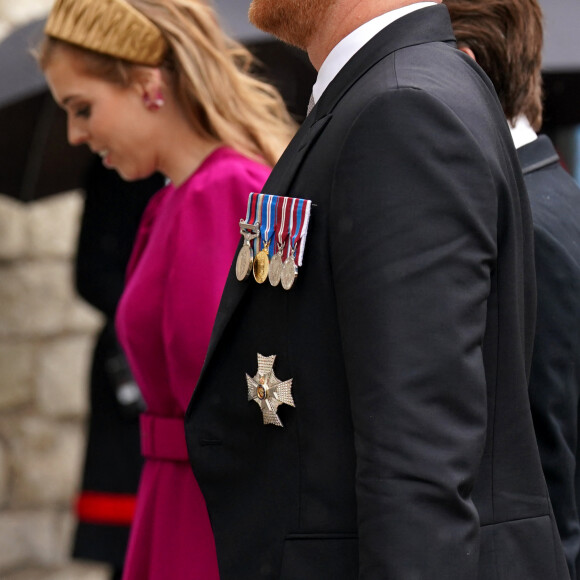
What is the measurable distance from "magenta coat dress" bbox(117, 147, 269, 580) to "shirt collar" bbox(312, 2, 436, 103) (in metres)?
0.77

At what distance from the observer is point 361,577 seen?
125 centimetres

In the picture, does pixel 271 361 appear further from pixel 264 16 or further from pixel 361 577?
pixel 264 16

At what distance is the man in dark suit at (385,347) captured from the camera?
4.02 feet

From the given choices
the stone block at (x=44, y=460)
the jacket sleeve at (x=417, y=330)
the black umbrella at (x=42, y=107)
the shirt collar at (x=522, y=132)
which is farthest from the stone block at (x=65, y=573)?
the jacket sleeve at (x=417, y=330)

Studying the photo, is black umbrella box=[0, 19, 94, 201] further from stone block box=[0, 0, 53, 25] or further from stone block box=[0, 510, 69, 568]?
stone block box=[0, 510, 69, 568]

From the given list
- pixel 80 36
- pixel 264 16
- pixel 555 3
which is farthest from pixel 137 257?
pixel 555 3

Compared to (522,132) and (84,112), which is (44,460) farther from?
(522,132)

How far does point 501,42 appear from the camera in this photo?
2031 millimetres

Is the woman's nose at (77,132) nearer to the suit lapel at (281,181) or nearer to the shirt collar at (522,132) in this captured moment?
the shirt collar at (522,132)

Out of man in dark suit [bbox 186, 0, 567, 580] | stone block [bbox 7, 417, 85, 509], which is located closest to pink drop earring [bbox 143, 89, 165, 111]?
man in dark suit [bbox 186, 0, 567, 580]

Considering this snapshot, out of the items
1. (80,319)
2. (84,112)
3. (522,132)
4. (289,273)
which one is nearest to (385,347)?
(289,273)

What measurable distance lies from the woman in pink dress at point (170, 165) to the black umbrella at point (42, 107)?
3.03ft

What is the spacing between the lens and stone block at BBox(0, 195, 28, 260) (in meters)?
4.95

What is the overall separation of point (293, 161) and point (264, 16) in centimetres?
25
